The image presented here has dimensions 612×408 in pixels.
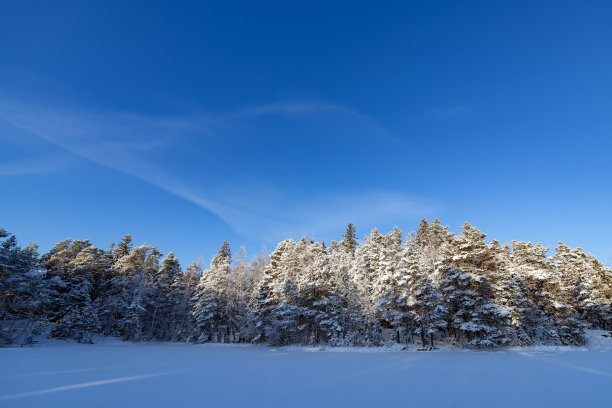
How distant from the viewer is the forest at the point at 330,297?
98.7ft

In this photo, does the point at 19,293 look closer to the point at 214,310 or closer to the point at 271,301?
the point at 214,310

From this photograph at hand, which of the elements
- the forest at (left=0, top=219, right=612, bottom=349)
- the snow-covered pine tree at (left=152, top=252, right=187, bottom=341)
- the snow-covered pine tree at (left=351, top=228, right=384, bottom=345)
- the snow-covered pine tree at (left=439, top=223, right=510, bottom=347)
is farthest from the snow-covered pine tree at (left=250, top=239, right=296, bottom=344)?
the snow-covered pine tree at (left=152, top=252, right=187, bottom=341)

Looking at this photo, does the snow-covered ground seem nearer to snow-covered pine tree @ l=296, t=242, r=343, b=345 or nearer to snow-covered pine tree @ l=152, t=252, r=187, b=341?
snow-covered pine tree @ l=296, t=242, r=343, b=345

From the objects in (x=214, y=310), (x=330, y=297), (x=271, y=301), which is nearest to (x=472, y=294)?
(x=330, y=297)

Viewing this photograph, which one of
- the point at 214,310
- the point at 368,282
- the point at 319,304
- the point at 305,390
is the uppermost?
the point at 368,282

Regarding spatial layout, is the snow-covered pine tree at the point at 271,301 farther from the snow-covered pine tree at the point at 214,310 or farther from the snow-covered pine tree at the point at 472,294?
the snow-covered pine tree at the point at 472,294

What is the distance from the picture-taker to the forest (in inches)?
1185

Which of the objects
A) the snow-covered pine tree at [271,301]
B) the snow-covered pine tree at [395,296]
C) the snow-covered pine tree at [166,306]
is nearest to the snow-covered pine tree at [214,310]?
the snow-covered pine tree at [271,301]

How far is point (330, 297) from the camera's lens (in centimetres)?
3319

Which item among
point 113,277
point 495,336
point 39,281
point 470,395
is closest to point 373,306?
point 495,336

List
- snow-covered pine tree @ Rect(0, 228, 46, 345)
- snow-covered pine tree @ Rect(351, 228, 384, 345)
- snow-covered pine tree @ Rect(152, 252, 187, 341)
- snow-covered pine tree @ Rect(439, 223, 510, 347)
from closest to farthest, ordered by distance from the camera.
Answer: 1. snow-covered pine tree @ Rect(439, 223, 510, 347)
2. snow-covered pine tree @ Rect(0, 228, 46, 345)
3. snow-covered pine tree @ Rect(351, 228, 384, 345)
4. snow-covered pine tree @ Rect(152, 252, 187, 341)

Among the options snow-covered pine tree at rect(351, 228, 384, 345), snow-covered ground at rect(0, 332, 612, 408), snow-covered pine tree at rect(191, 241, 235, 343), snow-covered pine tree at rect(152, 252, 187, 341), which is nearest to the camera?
snow-covered ground at rect(0, 332, 612, 408)

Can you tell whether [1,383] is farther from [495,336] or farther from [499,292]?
[499,292]

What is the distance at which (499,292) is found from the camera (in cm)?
3070
